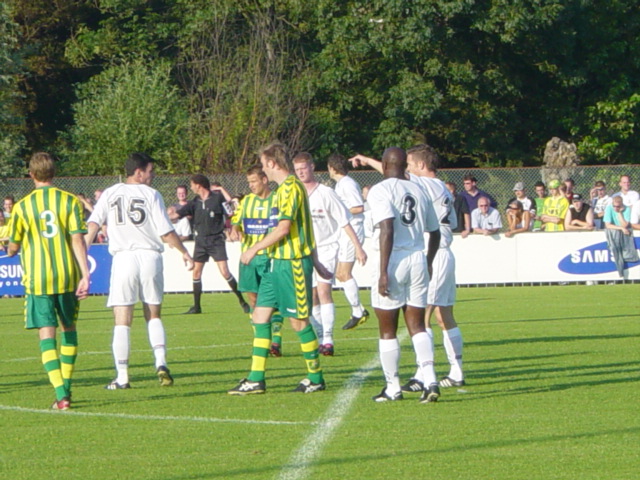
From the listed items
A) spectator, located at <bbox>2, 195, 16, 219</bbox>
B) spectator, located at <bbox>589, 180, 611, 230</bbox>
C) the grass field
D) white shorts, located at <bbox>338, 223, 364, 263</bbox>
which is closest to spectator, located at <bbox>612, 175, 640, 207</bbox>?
spectator, located at <bbox>589, 180, 611, 230</bbox>

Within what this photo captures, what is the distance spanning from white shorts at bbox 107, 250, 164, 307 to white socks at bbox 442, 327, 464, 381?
2.51 meters

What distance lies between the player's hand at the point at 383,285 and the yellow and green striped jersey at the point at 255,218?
8.02ft

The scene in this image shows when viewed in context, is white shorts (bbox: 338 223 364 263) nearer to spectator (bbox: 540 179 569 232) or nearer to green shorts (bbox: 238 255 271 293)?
green shorts (bbox: 238 255 271 293)

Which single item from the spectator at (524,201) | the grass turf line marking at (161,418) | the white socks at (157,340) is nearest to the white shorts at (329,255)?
the white socks at (157,340)

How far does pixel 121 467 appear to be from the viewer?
6.98 m

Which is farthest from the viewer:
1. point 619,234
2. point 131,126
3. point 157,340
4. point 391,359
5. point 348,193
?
point 131,126

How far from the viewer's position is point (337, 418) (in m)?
8.51

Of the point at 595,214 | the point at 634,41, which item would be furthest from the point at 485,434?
the point at 634,41

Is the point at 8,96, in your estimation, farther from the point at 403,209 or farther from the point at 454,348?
the point at 403,209

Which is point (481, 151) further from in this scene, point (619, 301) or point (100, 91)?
point (619, 301)

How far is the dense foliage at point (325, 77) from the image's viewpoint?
134 feet

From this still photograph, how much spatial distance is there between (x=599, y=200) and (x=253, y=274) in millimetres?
15912

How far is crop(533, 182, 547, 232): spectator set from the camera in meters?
25.5

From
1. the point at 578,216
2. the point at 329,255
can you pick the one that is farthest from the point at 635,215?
the point at 329,255
